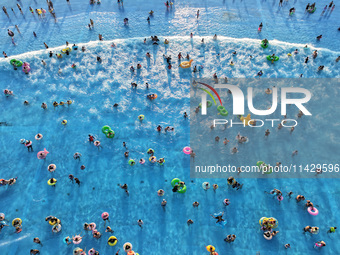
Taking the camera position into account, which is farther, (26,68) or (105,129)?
(26,68)

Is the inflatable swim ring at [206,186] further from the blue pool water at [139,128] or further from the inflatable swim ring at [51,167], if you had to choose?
the inflatable swim ring at [51,167]

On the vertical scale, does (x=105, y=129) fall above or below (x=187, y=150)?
above

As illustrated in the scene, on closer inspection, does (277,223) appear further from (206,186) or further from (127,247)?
(127,247)

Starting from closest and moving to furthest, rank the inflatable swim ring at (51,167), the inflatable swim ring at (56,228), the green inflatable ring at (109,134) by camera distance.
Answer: the inflatable swim ring at (56,228) → the inflatable swim ring at (51,167) → the green inflatable ring at (109,134)

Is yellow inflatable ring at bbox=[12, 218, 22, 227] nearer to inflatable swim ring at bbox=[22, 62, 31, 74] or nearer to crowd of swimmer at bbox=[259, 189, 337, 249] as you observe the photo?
inflatable swim ring at bbox=[22, 62, 31, 74]

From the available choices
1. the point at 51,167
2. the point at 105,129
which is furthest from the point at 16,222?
the point at 105,129

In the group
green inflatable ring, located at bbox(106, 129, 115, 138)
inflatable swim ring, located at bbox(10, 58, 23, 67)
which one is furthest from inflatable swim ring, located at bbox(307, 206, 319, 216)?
inflatable swim ring, located at bbox(10, 58, 23, 67)

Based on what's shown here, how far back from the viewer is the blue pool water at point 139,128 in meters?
25.2

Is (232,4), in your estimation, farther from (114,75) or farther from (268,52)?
(114,75)

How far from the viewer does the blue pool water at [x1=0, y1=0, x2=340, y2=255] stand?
25.2 m

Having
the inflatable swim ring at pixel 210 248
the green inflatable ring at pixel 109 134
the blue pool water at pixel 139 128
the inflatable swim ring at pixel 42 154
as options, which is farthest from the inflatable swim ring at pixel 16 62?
the inflatable swim ring at pixel 210 248

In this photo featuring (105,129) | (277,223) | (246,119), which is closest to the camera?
(277,223)

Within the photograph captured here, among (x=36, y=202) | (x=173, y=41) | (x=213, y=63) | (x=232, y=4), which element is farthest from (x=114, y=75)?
(x=232, y=4)

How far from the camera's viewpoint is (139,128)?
106ft
